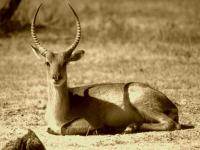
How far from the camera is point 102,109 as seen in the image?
11.4m

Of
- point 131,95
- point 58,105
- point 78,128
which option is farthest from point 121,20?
point 78,128

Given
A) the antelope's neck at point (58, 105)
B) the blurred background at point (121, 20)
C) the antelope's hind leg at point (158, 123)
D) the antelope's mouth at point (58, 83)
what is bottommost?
the antelope's hind leg at point (158, 123)

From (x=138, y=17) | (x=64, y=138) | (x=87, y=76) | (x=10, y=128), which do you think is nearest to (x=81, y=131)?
(x=64, y=138)

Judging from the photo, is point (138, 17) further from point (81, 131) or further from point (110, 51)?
point (81, 131)

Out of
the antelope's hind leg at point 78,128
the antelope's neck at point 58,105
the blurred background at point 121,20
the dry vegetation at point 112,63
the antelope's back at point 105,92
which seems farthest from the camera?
the blurred background at point 121,20

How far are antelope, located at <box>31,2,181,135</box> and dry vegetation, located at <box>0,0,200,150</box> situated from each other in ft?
0.75

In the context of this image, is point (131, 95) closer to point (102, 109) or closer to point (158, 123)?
point (102, 109)

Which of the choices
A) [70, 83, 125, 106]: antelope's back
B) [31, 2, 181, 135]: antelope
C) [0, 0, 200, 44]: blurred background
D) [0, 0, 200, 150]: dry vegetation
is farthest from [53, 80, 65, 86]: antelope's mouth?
[0, 0, 200, 44]: blurred background

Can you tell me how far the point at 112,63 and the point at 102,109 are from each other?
229 inches

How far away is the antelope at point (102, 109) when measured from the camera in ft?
36.7

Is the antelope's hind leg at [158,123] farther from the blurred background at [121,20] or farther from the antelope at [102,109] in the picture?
the blurred background at [121,20]

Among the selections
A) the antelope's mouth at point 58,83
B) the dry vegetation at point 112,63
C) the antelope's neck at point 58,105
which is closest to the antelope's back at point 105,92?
the antelope's neck at point 58,105

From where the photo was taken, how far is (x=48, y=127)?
11281mm

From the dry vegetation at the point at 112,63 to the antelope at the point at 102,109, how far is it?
0.23 metres
